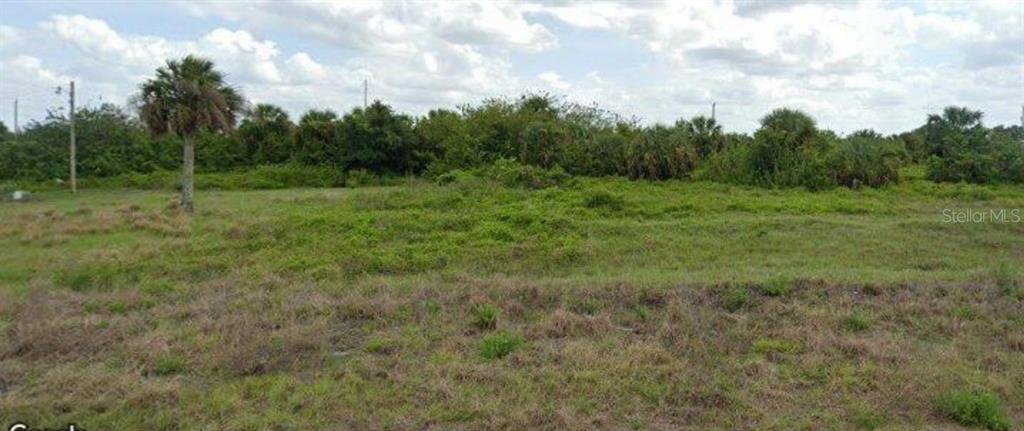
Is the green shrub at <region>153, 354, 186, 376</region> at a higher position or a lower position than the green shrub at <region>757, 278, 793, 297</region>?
lower

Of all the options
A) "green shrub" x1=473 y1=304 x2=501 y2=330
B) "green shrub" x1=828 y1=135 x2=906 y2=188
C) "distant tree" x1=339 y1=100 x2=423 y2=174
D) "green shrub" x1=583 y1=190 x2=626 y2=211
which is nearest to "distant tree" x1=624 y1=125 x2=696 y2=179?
"green shrub" x1=828 y1=135 x2=906 y2=188

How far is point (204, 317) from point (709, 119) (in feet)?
71.1

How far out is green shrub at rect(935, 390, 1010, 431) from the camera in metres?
5.57

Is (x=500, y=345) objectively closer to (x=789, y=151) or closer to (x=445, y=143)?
(x=789, y=151)

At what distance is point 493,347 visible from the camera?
24.1ft

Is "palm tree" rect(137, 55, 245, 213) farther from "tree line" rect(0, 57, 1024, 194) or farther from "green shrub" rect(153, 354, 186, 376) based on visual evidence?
"green shrub" rect(153, 354, 186, 376)

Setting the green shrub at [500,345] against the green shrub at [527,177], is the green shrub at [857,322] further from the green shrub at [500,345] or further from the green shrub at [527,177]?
the green shrub at [527,177]

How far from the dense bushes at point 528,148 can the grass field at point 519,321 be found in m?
6.22

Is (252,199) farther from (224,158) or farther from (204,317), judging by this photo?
(204,317)

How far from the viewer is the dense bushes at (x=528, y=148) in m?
23.0

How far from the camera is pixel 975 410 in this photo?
5.67m

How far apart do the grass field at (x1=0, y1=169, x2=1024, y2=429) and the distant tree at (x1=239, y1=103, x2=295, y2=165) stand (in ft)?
59.8

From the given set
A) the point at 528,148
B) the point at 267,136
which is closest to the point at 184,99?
the point at 528,148

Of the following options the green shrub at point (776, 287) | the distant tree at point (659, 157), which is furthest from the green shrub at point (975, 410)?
the distant tree at point (659, 157)
